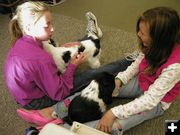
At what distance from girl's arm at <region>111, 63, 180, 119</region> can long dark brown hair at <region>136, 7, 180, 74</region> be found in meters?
0.07

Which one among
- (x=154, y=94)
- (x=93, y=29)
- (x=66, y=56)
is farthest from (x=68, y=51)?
(x=154, y=94)

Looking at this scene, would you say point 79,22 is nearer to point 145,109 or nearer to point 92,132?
point 145,109

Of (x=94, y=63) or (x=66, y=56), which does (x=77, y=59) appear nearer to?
(x=66, y=56)

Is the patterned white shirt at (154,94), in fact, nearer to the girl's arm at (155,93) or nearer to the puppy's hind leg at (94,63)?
the girl's arm at (155,93)

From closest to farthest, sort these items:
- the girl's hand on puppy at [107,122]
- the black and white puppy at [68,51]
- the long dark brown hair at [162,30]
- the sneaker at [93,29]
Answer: the long dark brown hair at [162,30]
the girl's hand on puppy at [107,122]
the black and white puppy at [68,51]
the sneaker at [93,29]

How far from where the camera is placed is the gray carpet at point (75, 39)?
1.65m

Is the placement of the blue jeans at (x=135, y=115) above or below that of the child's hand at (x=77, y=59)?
below

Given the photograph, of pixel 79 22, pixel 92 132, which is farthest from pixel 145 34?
pixel 79 22

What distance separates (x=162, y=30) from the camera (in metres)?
1.24

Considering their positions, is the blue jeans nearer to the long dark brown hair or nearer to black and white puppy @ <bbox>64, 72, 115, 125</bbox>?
black and white puppy @ <bbox>64, 72, 115, 125</bbox>

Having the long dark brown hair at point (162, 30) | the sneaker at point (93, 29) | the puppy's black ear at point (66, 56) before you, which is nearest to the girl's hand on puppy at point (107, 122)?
the long dark brown hair at point (162, 30)

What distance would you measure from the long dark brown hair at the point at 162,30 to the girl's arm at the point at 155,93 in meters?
0.07

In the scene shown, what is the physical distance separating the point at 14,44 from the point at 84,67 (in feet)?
2.00

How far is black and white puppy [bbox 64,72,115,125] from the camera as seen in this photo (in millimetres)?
1444
